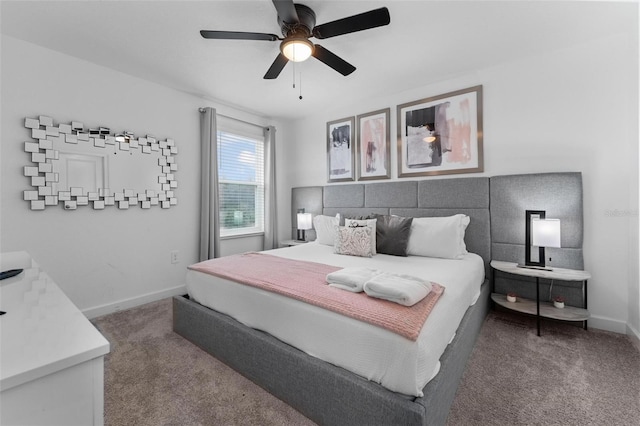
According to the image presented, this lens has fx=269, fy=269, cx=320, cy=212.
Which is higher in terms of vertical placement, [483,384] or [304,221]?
[304,221]

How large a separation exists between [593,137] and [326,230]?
2718 millimetres

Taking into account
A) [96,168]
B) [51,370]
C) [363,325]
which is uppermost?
[96,168]

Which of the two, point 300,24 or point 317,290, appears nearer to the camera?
point 317,290

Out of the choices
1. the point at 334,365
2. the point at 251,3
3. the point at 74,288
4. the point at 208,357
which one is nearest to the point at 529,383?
the point at 334,365

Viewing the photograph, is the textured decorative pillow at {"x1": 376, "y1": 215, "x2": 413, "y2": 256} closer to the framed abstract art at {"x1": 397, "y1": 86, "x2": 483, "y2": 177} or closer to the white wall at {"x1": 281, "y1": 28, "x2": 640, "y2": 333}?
the framed abstract art at {"x1": 397, "y1": 86, "x2": 483, "y2": 177}

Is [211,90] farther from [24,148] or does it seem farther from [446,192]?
[446,192]

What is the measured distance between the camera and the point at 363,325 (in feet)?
4.24

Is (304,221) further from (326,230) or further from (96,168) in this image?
(96,168)

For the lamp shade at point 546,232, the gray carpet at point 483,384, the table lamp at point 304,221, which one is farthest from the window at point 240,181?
the lamp shade at point 546,232

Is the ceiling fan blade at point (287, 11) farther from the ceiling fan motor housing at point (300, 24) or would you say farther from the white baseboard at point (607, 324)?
the white baseboard at point (607, 324)

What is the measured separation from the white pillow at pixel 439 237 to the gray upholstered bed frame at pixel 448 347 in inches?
11.6

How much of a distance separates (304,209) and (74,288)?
289cm

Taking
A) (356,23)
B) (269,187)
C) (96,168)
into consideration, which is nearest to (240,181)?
(269,187)

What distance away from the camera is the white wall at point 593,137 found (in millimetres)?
2260
